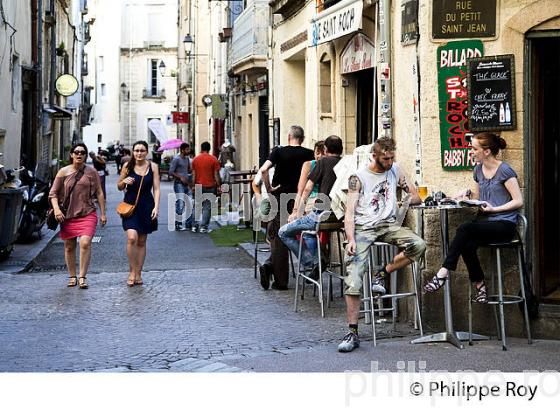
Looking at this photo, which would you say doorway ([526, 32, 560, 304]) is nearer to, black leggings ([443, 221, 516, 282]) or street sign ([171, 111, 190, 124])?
black leggings ([443, 221, 516, 282])

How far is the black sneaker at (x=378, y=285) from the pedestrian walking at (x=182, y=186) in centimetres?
1248

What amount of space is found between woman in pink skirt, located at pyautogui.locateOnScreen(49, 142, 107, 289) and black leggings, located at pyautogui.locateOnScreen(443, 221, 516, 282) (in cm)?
543

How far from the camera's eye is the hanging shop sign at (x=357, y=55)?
1334 centimetres

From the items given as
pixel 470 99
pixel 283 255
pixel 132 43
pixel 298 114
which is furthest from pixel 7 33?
pixel 132 43

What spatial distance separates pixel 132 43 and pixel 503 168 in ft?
211

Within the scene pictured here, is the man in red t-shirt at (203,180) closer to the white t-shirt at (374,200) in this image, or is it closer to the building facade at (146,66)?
the white t-shirt at (374,200)

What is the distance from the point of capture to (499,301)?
9078mm

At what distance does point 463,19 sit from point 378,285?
2.42m

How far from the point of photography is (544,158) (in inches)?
384

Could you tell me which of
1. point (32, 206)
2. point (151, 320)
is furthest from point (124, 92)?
point (151, 320)

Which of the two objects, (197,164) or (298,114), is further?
(197,164)

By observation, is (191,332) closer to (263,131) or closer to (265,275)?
(265,275)
